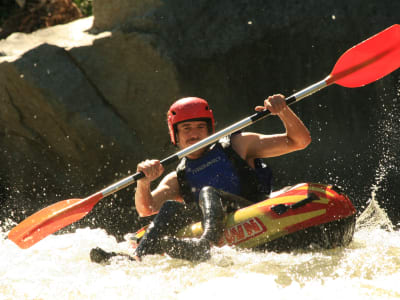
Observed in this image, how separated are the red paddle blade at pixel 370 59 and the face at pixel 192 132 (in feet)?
3.09

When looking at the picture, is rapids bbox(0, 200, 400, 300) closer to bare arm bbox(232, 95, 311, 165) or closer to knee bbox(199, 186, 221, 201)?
knee bbox(199, 186, 221, 201)

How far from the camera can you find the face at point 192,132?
3996 millimetres

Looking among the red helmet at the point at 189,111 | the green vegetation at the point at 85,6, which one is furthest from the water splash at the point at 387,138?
the green vegetation at the point at 85,6

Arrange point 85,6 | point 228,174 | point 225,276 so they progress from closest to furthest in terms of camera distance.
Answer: point 225,276, point 228,174, point 85,6

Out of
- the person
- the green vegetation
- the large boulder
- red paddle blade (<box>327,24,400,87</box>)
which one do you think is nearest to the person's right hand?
the person

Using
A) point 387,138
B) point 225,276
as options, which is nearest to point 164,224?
point 225,276

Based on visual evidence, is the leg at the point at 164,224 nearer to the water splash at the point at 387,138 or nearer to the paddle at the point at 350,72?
the paddle at the point at 350,72

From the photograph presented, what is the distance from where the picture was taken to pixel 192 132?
401 cm

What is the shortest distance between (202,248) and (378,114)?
3.57 metres

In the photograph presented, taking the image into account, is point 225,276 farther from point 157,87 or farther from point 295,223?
point 157,87

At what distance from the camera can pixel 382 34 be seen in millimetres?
3941

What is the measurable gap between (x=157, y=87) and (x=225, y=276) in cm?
330

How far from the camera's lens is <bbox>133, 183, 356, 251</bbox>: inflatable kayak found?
3.40m

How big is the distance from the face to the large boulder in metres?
1.94
